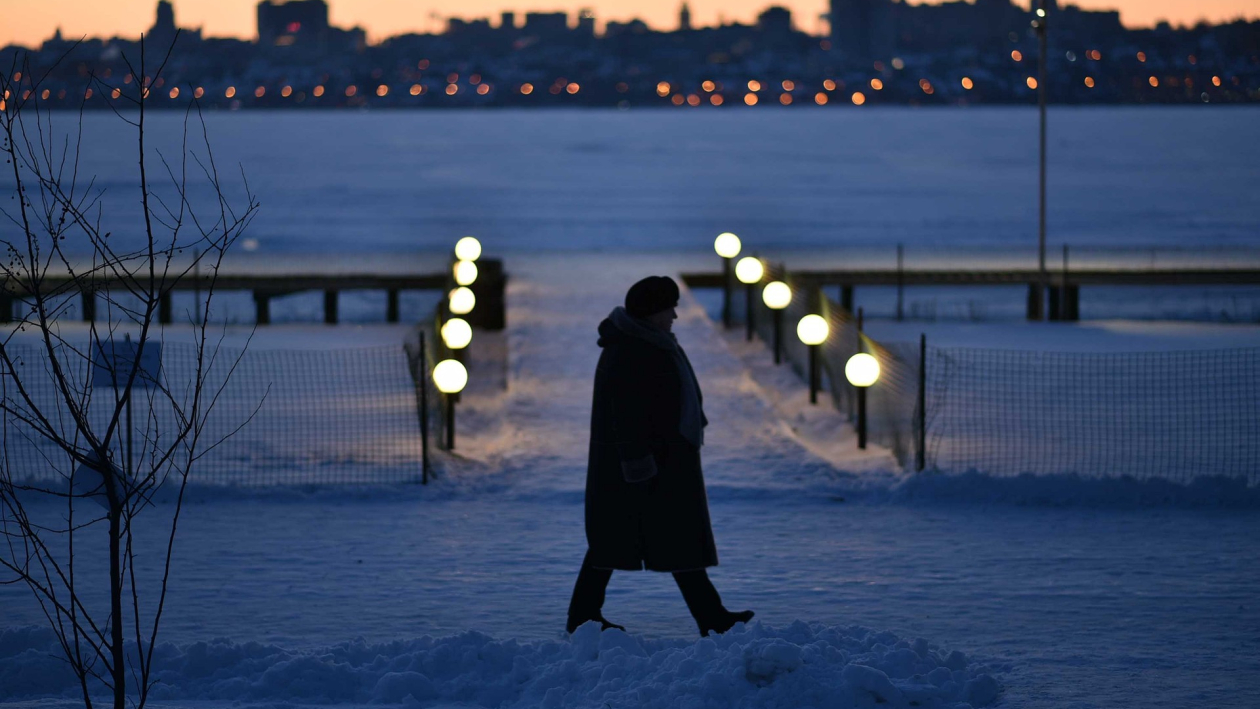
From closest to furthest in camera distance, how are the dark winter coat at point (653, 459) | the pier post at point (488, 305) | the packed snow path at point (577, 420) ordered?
the dark winter coat at point (653, 459), the packed snow path at point (577, 420), the pier post at point (488, 305)

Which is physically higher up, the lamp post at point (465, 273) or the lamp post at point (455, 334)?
the lamp post at point (465, 273)

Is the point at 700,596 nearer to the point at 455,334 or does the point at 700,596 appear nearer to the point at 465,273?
the point at 455,334

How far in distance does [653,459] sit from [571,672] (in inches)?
36.8

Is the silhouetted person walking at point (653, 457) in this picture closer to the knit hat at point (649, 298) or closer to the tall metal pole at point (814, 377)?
the knit hat at point (649, 298)

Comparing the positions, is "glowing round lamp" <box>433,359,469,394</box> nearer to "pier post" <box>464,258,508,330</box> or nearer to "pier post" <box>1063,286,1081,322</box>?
"pier post" <box>464,258,508,330</box>

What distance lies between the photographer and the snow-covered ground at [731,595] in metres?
5.16

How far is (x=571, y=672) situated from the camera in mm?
5215

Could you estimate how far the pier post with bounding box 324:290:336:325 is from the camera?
24659 mm

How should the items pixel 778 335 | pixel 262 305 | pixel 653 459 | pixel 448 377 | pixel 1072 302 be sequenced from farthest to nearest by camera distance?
pixel 262 305, pixel 1072 302, pixel 778 335, pixel 448 377, pixel 653 459

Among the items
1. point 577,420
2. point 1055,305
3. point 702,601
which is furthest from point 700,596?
point 1055,305

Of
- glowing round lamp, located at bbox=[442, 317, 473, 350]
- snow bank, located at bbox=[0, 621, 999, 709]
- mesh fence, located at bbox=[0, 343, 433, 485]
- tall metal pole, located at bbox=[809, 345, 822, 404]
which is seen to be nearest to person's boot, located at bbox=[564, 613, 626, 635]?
snow bank, located at bbox=[0, 621, 999, 709]

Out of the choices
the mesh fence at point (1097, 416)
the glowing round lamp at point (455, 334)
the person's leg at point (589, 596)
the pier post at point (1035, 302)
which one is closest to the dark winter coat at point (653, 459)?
the person's leg at point (589, 596)

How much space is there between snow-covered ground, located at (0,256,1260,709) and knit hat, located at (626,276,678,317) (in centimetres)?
133

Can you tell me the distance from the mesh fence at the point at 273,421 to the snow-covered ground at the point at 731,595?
2.39ft
